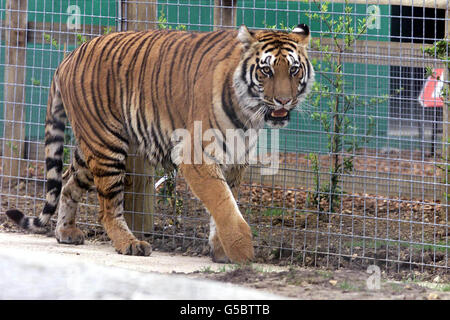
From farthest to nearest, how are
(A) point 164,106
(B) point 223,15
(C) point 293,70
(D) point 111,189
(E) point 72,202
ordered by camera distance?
(B) point 223,15 < (E) point 72,202 < (D) point 111,189 < (A) point 164,106 < (C) point 293,70

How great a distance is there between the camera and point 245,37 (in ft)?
15.9

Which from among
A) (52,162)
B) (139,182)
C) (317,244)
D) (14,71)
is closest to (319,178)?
(317,244)

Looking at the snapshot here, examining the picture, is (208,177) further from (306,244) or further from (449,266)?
(449,266)

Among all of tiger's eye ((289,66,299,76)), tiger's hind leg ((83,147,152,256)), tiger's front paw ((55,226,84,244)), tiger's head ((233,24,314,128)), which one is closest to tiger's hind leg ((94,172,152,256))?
tiger's hind leg ((83,147,152,256))

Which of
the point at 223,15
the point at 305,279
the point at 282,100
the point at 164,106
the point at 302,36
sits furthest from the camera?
the point at 223,15

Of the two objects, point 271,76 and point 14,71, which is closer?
point 271,76

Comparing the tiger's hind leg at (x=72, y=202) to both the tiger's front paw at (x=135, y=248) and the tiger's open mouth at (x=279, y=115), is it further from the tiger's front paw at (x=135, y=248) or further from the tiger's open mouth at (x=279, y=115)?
the tiger's open mouth at (x=279, y=115)

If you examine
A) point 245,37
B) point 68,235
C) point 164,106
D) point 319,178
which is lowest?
point 68,235

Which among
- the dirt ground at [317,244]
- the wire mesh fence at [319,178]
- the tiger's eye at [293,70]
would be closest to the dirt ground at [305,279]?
the dirt ground at [317,244]

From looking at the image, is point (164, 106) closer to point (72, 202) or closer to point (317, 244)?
point (72, 202)

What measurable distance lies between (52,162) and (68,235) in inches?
23.5

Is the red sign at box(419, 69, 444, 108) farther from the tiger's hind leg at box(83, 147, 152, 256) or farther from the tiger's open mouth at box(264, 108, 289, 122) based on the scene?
the tiger's hind leg at box(83, 147, 152, 256)
